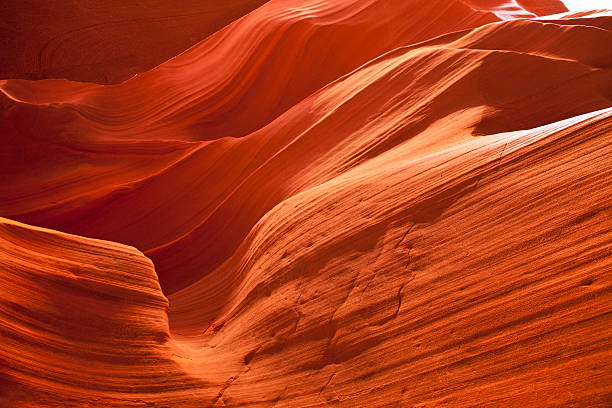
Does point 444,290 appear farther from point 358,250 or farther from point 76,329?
point 76,329

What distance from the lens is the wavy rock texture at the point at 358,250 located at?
4.04ft

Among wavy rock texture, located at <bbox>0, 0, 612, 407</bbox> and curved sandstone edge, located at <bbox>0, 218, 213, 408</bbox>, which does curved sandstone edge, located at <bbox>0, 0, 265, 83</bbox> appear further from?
curved sandstone edge, located at <bbox>0, 218, 213, 408</bbox>

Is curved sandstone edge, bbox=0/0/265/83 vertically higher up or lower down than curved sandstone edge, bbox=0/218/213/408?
Result: higher up

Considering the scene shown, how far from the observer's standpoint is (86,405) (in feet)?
4.52

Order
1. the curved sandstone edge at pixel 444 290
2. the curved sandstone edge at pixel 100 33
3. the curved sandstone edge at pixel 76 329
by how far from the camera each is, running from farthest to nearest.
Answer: the curved sandstone edge at pixel 100 33 → the curved sandstone edge at pixel 76 329 → the curved sandstone edge at pixel 444 290

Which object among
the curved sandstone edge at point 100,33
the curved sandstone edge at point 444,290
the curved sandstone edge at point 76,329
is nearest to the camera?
the curved sandstone edge at point 444,290

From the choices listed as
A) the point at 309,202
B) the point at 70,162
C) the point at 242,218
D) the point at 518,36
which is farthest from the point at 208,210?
the point at 518,36

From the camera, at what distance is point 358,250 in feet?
5.27

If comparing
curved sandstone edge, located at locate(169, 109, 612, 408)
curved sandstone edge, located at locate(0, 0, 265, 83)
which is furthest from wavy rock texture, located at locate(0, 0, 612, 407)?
curved sandstone edge, located at locate(0, 0, 265, 83)

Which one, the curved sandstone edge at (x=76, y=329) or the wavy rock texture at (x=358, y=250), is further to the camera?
the curved sandstone edge at (x=76, y=329)

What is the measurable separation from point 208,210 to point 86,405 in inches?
49.1

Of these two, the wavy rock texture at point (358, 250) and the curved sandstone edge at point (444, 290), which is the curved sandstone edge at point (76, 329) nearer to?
the wavy rock texture at point (358, 250)

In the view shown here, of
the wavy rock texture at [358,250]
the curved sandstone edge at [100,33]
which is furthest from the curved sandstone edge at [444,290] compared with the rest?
the curved sandstone edge at [100,33]

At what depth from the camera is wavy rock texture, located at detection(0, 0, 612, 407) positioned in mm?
1230
